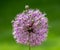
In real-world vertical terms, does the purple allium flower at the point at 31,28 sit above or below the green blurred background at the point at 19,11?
below

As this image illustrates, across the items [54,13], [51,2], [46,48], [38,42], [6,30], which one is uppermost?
[51,2]

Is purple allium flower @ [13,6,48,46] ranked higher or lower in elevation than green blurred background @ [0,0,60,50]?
lower

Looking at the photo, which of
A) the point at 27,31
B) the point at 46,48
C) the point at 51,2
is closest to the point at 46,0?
the point at 51,2

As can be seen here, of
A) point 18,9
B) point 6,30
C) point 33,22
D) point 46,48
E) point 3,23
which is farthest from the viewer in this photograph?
point 18,9

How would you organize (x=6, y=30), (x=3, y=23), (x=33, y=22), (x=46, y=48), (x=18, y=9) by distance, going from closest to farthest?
(x=33, y=22) < (x=46, y=48) < (x=6, y=30) < (x=3, y=23) < (x=18, y=9)

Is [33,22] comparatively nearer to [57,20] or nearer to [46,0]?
[57,20]
